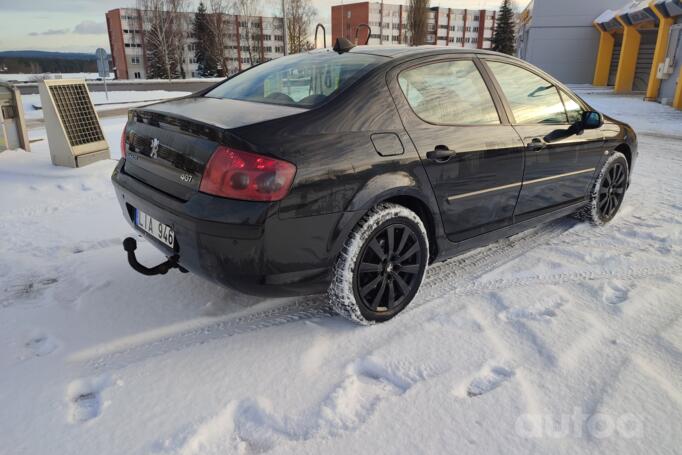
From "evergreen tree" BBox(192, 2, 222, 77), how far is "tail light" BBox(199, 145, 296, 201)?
2078 inches

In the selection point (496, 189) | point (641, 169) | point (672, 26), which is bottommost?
point (641, 169)

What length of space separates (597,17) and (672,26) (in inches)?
527

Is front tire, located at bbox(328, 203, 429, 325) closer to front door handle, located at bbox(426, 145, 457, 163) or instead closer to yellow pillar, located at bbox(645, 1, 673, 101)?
front door handle, located at bbox(426, 145, 457, 163)

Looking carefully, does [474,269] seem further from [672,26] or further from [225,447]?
[672,26]

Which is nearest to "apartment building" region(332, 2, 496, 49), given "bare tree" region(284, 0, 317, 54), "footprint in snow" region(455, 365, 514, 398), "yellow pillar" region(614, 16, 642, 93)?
"bare tree" region(284, 0, 317, 54)

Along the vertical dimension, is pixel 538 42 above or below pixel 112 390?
above

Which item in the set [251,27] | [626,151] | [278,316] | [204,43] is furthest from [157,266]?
[251,27]

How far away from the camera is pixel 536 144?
323 centimetres

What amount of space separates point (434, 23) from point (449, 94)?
305 ft

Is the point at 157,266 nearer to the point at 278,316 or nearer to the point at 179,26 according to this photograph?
the point at 278,316

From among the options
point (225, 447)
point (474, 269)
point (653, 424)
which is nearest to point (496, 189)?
point (474, 269)

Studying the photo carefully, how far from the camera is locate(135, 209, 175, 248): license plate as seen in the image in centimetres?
235

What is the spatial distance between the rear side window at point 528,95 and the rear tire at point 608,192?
812 millimetres

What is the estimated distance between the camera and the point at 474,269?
3330 millimetres
